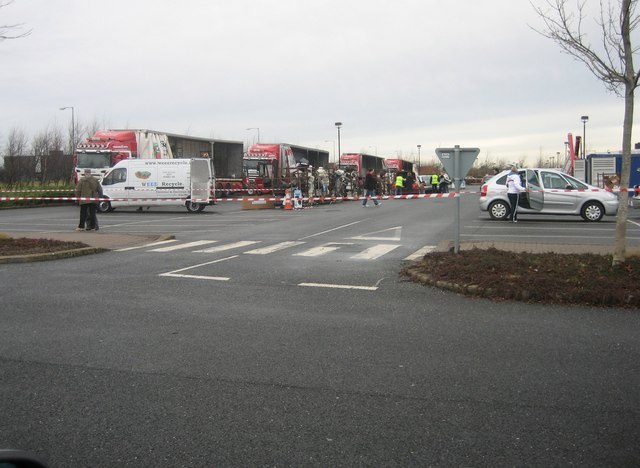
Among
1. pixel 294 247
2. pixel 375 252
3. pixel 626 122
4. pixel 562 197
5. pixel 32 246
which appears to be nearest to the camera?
pixel 626 122

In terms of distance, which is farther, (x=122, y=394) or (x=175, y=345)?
(x=175, y=345)

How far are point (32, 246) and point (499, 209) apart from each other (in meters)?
14.8

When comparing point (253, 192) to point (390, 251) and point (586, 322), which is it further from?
point (586, 322)

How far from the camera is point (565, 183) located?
67.2 feet

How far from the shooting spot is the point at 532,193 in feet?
67.6

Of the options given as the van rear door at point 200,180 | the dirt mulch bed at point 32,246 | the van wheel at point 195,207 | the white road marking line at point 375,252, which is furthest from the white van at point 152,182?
the white road marking line at point 375,252

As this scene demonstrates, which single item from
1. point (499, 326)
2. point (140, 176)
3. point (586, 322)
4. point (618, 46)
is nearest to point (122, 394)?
point (499, 326)

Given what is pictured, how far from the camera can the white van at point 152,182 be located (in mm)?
28312

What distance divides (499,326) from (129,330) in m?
4.12

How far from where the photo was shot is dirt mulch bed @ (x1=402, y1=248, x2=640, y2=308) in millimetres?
8086

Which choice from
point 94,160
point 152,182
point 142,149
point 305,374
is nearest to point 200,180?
point 152,182

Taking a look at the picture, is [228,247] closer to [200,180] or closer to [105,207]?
[200,180]

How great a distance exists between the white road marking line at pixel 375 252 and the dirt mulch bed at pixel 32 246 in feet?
20.3

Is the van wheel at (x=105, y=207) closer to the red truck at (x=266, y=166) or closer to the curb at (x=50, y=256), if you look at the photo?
the red truck at (x=266, y=166)
